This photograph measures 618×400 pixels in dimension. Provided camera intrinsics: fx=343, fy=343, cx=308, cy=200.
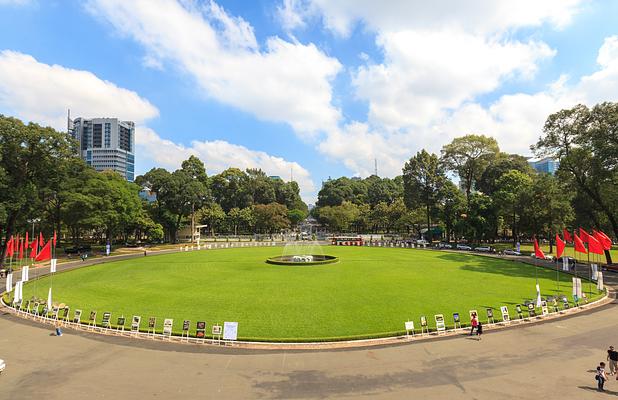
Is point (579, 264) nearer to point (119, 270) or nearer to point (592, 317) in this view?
point (592, 317)

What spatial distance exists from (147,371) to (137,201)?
195ft

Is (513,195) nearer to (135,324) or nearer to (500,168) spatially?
(500,168)

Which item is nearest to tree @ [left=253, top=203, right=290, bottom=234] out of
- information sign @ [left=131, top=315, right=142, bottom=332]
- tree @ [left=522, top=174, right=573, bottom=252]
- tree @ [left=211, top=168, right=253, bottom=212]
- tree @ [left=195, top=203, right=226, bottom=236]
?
tree @ [left=195, top=203, right=226, bottom=236]

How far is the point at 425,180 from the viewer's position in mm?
73125

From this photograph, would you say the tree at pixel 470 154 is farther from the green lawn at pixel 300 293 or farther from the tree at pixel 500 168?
the green lawn at pixel 300 293

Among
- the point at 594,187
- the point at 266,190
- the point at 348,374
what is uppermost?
the point at 266,190

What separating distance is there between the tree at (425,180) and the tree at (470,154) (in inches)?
105

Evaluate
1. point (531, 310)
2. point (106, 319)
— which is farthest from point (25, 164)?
point (531, 310)

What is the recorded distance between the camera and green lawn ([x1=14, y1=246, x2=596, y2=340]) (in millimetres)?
19125

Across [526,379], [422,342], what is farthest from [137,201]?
[526,379]

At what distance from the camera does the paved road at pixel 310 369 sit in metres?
11.7

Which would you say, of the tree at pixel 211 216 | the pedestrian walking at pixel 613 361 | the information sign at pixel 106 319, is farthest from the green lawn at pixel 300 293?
the tree at pixel 211 216

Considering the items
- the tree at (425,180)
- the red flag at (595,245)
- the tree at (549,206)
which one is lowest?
the red flag at (595,245)

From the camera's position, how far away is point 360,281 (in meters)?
30.2
